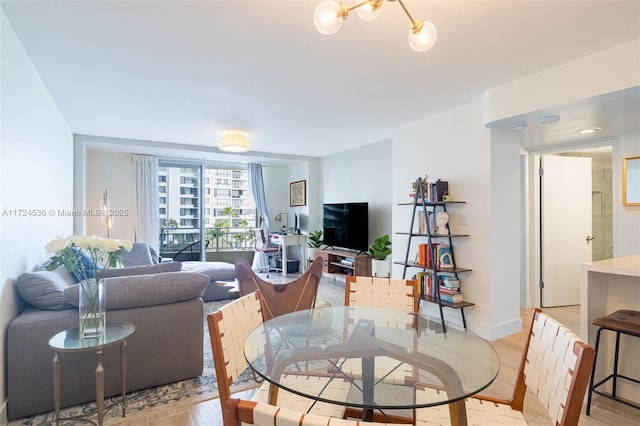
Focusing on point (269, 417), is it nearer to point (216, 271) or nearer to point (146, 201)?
point (216, 271)

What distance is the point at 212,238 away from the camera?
7.52 meters

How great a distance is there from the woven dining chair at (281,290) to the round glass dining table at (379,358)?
3.18 feet

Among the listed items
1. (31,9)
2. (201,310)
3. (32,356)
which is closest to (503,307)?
(201,310)

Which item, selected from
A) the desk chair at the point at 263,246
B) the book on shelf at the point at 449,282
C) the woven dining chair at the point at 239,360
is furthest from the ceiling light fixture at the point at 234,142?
the woven dining chair at the point at 239,360

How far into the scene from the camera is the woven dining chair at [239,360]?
4.16ft

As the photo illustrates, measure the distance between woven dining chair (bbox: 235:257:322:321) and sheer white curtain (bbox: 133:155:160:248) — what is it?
425 cm

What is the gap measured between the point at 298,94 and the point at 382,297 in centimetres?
218

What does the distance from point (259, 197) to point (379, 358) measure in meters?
6.51

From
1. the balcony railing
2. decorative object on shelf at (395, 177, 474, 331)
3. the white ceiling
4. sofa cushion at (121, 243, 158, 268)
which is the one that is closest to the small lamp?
the balcony railing

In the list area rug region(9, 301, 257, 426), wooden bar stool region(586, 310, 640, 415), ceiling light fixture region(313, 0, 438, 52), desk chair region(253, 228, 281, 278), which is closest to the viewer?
ceiling light fixture region(313, 0, 438, 52)

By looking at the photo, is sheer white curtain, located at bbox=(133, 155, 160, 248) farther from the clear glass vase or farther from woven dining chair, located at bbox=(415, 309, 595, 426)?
woven dining chair, located at bbox=(415, 309, 595, 426)

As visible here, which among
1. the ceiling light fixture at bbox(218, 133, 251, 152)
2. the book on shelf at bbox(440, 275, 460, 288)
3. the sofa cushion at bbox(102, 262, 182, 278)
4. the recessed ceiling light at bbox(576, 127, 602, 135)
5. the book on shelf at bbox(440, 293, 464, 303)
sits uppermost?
the ceiling light fixture at bbox(218, 133, 251, 152)

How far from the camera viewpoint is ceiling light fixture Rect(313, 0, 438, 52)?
56.1 inches

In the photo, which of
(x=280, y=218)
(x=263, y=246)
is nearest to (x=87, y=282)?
(x=263, y=246)
